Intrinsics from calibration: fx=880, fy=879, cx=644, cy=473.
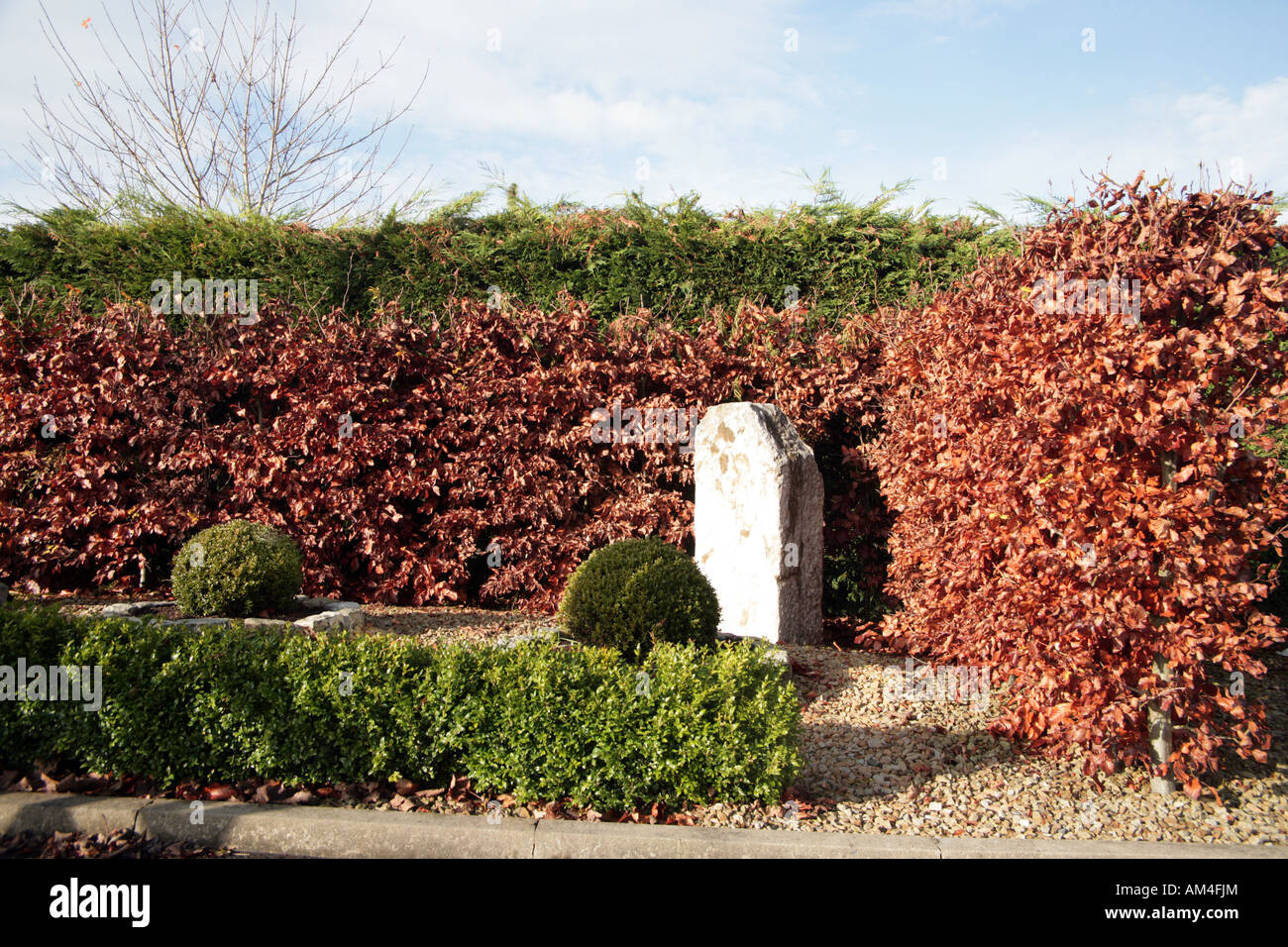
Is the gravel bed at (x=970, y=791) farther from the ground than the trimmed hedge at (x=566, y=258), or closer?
closer

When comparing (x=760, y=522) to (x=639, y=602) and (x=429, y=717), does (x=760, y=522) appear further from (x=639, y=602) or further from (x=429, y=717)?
(x=429, y=717)

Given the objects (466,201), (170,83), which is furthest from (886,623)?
(170,83)

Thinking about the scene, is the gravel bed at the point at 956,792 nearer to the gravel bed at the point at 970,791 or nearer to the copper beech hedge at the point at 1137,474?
the gravel bed at the point at 970,791

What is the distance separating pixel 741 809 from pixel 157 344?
6821mm

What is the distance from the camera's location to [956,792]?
14.0 ft

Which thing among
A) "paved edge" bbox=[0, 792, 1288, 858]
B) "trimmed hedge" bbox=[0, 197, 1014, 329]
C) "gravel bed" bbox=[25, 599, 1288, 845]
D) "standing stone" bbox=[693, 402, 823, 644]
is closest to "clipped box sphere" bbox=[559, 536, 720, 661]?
"gravel bed" bbox=[25, 599, 1288, 845]

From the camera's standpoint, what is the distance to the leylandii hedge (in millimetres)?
4047

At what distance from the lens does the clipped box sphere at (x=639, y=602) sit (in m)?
5.36

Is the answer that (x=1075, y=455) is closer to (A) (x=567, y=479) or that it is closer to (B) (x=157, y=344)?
(A) (x=567, y=479)

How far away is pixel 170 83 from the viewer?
12.8 meters

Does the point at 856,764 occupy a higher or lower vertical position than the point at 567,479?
lower

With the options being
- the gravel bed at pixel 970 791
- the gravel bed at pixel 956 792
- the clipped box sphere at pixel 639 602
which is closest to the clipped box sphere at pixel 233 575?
the clipped box sphere at pixel 639 602

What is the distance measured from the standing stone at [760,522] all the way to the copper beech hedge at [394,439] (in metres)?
0.58

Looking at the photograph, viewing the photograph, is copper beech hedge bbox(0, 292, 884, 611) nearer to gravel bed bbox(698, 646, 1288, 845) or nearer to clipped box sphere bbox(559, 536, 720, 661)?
clipped box sphere bbox(559, 536, 720, 661)
